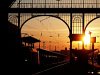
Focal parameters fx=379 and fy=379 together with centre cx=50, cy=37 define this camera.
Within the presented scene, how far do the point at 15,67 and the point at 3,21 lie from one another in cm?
245

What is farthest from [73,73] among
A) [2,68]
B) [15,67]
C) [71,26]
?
[71,26]

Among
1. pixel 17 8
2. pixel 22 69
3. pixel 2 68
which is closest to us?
pixel 2 68

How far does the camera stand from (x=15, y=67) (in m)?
19.5

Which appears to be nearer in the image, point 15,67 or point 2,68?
point 2,68

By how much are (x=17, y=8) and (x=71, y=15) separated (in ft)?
20.3

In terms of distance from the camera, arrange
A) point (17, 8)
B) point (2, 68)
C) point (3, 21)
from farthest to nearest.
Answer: point (17, 8) → point (3, 21) → point (2, 68)

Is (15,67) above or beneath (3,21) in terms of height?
Answer: beneath

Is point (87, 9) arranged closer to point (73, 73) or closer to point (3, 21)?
point (73, 73)

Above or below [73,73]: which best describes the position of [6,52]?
above

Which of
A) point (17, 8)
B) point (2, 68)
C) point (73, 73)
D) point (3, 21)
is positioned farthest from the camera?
point (17, 8)

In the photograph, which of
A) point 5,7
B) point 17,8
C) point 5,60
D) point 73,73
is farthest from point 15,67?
point 17,8

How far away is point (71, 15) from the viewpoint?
141ft

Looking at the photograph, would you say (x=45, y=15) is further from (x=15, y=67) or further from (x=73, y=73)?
(x=15, y=67)

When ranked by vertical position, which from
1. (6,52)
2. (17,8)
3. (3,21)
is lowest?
(6,52)
